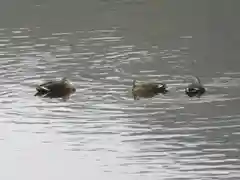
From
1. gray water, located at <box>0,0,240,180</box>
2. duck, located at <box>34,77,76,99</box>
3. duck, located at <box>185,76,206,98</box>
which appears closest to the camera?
gray water, located at <box>0,0,240,180</box>

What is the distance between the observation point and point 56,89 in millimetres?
3311

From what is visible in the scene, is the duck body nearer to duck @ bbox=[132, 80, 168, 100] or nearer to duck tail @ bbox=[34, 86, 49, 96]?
duck tail @ bbox=[34, 86, 49, 96]

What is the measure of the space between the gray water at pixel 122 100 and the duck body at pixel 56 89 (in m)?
0.05

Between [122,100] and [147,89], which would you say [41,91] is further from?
[147,89]

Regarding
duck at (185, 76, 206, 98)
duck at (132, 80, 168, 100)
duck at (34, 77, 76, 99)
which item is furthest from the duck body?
duck at (185, 76, 206, 98)

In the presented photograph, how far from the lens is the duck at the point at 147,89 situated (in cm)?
320

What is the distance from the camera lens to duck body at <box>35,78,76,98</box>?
10.8 ft

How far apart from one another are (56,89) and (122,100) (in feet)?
1.29

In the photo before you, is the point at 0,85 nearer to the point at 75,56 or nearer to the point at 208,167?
the point at 75,56

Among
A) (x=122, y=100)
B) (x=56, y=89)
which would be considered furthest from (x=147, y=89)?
(x=56, y=89)

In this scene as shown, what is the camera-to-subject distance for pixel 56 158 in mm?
2605

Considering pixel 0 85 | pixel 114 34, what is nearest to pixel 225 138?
pixel 0 85

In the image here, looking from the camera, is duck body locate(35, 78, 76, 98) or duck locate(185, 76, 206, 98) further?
duck body locate(35, 78, 76, 98)

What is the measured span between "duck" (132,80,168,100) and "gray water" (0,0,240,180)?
5 centimetres
